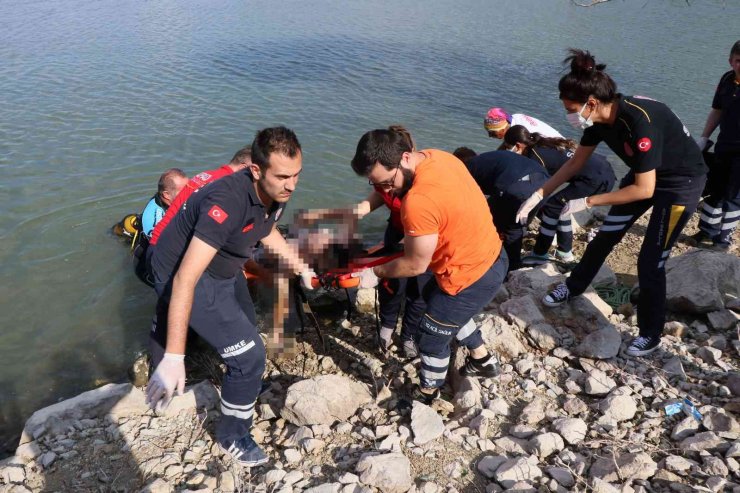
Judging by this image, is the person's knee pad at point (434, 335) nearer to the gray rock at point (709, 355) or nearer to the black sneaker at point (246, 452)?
the black sneaker at point (246, 452)

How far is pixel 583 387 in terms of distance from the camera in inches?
149

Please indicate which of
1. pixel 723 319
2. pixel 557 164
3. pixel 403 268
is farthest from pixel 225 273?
pixel 723 319

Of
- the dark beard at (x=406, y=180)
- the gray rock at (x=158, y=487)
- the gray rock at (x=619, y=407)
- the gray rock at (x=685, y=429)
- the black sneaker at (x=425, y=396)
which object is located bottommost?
→ the gray rock at (x=158, y=487)

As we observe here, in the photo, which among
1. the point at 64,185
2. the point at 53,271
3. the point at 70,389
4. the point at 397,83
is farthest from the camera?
the point at 397,83

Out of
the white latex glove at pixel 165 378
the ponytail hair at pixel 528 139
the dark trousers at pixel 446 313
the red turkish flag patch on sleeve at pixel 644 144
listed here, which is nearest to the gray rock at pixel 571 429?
the dark trousers at pixel 446 313

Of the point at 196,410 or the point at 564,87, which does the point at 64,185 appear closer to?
the point at 196,410

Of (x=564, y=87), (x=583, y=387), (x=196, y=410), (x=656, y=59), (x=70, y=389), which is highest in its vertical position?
(x=564, y=87)

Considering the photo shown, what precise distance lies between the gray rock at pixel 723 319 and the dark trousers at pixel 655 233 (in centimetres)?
80

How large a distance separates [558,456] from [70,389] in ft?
12.4

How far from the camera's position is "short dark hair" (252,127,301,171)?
2.82m

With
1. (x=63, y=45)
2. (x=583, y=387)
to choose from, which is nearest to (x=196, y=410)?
(x=583, y=387)

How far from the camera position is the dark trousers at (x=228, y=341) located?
305 centimetres

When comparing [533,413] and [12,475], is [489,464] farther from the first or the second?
[12,475]

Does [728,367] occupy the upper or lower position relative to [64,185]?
upper
